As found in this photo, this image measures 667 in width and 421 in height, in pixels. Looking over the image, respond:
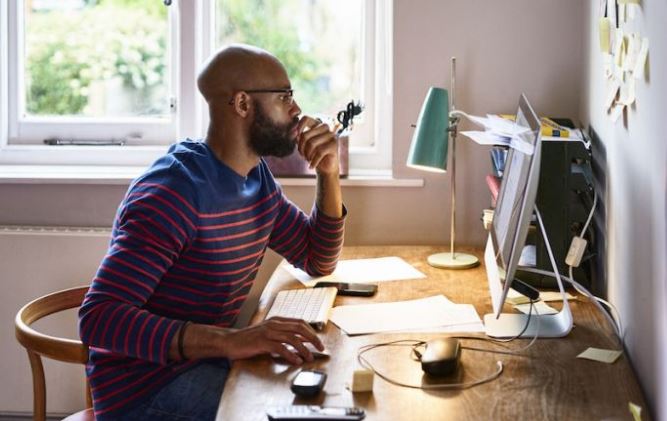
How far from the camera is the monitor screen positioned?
1.39 meters

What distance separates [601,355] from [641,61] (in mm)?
498

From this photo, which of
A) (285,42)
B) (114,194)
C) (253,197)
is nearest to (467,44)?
(285,42)

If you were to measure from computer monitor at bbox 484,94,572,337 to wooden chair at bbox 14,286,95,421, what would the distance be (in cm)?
83

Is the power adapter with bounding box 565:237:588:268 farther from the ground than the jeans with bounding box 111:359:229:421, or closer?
farther from the ground

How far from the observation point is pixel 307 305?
1.87m

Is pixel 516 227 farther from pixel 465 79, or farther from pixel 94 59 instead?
pixel 94 59

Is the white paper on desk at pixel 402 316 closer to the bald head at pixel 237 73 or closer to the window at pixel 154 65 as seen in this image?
the bald head at pixel 237 73

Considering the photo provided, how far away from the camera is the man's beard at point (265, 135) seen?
1.97 m

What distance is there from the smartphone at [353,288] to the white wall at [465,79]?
64 cm

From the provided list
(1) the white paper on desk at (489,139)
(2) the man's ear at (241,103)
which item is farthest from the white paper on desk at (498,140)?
(2) the man's ear at (241,103)

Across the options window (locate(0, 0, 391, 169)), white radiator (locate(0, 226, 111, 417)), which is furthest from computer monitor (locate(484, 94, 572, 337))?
white radiator (locate(0, 226, 111, 417))

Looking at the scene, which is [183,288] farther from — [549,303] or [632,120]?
[632,120]

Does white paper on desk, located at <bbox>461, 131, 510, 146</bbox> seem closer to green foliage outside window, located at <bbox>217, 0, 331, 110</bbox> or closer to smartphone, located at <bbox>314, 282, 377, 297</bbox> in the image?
smartphone, located at <bbox>314, 282, 377, 297</bbox>

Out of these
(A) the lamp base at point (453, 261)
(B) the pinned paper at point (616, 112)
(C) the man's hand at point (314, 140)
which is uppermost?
(B) the pinned paper at point (616, 112)
